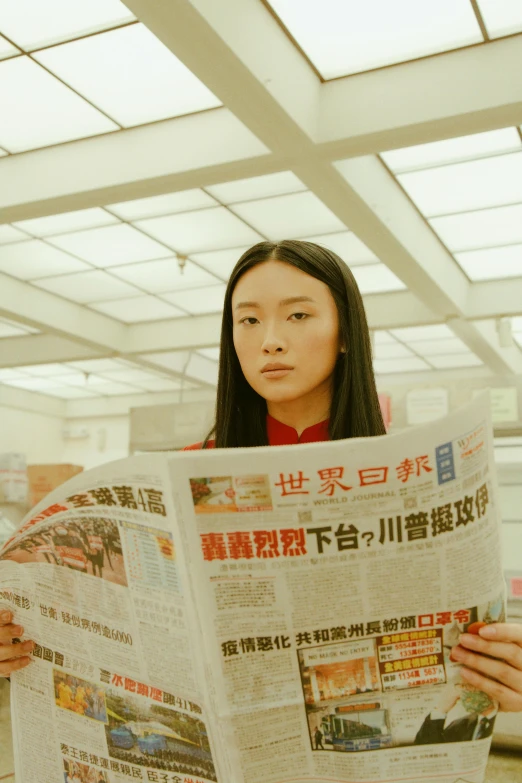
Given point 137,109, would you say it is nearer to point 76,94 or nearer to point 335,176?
point 76,94

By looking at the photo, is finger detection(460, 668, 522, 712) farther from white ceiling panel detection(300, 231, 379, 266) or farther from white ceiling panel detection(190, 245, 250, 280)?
white ceiling panel detection(190, 245, 250, 280)

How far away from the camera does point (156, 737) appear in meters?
0.74

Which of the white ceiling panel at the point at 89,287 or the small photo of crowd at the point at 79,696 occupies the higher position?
the white ceiling panel at the point at 89,287

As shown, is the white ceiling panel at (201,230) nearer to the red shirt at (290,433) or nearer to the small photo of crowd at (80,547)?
the red shirt at (290,433)

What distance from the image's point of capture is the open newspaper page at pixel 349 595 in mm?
633

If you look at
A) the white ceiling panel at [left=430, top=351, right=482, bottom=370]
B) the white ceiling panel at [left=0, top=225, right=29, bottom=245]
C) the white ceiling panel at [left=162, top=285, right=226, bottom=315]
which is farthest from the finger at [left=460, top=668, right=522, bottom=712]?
the white ceiling panel at [left=430, top=351, right=482, bottom=370]

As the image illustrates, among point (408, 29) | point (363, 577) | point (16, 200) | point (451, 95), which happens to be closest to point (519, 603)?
point (451, 95)

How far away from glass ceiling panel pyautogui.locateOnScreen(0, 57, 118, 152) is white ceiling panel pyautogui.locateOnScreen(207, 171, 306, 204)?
0.84 meters

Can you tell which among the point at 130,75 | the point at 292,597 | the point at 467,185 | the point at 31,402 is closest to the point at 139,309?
the point at 467,185

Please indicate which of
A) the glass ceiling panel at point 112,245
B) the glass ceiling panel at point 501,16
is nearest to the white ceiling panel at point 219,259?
the glass ceiling panel at point 112,245

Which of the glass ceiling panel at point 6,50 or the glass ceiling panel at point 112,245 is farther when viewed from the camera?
the glass ceiling panel at point 112,245

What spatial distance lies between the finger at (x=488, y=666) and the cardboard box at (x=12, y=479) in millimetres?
7070

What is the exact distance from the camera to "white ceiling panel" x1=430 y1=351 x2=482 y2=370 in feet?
27.9

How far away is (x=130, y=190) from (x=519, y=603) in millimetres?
2848
